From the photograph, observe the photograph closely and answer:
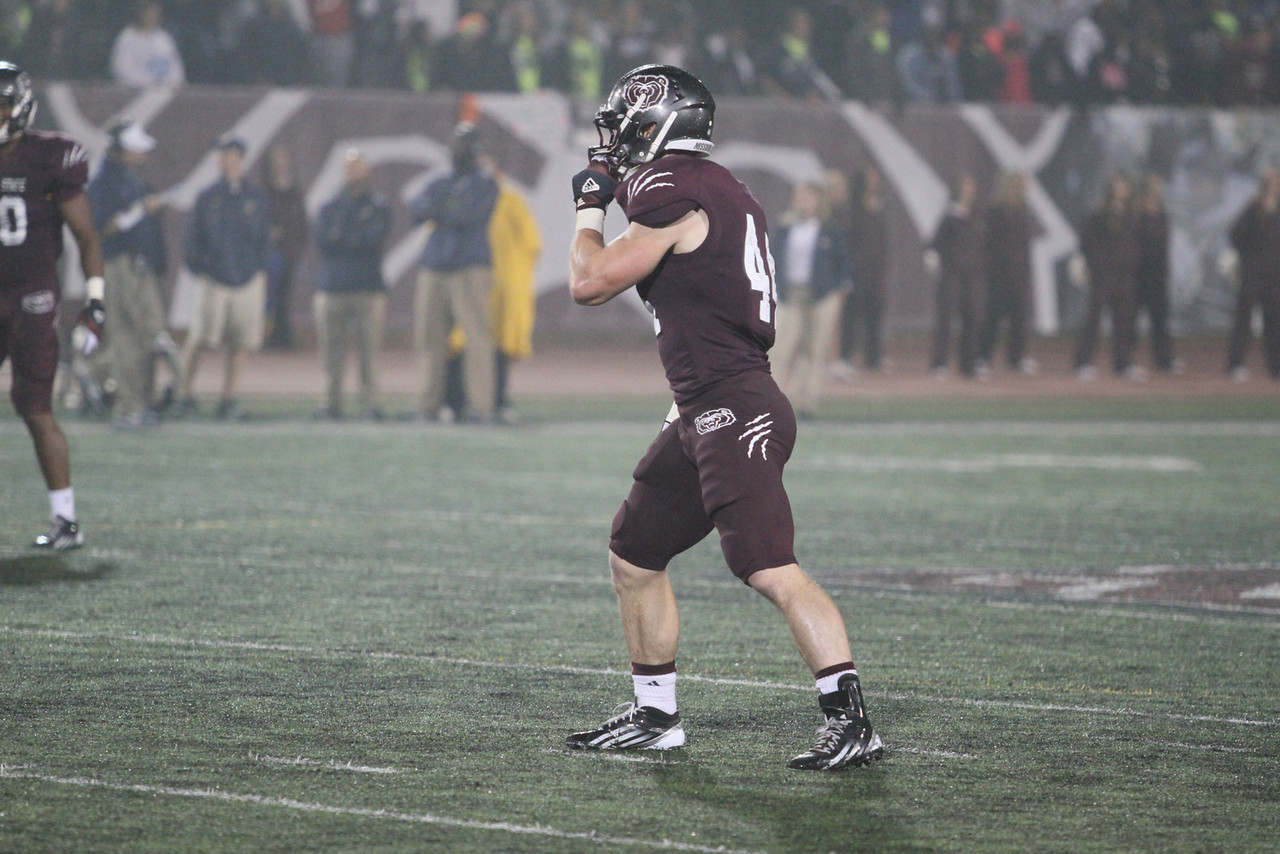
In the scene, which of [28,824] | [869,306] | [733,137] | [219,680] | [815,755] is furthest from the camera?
[733,137]

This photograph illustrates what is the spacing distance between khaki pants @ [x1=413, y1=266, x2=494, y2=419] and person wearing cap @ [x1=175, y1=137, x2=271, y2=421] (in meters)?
1.34

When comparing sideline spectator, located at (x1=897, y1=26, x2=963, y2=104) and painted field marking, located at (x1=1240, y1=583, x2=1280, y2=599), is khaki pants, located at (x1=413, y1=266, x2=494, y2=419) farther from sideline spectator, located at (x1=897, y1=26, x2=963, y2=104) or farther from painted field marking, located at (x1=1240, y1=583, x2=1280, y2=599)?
sideline spectator, located at (x1=897, y1=26, x2=963, y2=104)

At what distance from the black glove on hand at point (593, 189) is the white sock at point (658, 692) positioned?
129 cm

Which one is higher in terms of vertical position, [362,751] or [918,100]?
[918,100]

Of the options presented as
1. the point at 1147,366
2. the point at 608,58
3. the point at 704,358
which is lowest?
the point at 1147,366

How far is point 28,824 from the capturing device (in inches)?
164

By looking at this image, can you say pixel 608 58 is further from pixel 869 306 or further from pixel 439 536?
pixel 439 536

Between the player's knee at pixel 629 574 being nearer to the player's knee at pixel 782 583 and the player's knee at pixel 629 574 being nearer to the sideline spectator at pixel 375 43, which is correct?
the player's knee at pixel 782 583

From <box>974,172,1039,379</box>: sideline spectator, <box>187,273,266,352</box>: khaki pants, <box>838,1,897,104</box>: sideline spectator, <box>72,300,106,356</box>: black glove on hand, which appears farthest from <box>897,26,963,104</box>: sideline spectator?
<box>72,300,106,356</box>: black glove on hand

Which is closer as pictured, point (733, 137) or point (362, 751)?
point (362, 751)

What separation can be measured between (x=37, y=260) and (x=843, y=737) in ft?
16.5

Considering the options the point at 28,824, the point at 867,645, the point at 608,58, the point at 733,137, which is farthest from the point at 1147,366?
the point at 28,824

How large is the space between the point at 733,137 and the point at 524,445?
10.3 meters

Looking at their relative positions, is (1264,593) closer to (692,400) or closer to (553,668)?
(553,668)
